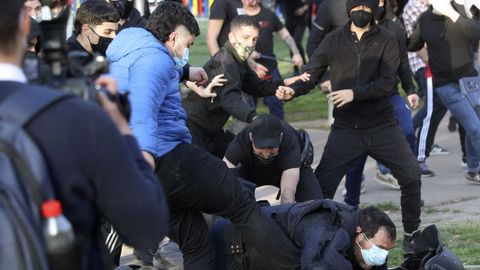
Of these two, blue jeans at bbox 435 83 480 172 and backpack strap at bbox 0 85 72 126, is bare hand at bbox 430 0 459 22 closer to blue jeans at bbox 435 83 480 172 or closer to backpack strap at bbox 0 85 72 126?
blue jeans at bbox 435 83 480 172

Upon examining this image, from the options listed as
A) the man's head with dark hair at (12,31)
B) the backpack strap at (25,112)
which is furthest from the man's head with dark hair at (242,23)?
the backpack strap at (25,112)

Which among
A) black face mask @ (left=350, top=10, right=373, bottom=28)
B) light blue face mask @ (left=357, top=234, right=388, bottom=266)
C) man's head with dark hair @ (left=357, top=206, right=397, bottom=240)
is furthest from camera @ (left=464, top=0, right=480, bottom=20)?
light blue face mask @ (left=357, top=234, right=388, bottom=266)

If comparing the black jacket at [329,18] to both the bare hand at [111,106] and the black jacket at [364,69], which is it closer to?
the black jacket at [364,69]

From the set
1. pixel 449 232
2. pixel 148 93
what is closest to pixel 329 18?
pixel 449 232

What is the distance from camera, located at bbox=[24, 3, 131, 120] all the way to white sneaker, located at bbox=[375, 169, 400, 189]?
6802 mm

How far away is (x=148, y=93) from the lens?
4.91 meters

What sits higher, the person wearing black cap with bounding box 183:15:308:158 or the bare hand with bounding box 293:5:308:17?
the person wearing black cap with bounding box 183:15:308:158

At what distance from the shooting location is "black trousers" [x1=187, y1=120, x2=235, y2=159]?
798 cm

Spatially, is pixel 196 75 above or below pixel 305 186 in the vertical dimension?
above

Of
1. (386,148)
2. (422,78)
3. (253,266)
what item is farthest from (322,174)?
(422,78)

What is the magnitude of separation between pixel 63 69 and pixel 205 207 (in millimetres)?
2743

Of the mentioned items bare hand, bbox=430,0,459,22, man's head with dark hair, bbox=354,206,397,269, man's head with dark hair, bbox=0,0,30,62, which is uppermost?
man's head with dark hair, bbox=0,0,30,62

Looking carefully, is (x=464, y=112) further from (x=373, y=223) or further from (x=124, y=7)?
(x=373, y=223)

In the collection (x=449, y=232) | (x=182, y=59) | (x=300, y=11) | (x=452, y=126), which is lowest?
(x=300, y=11)
